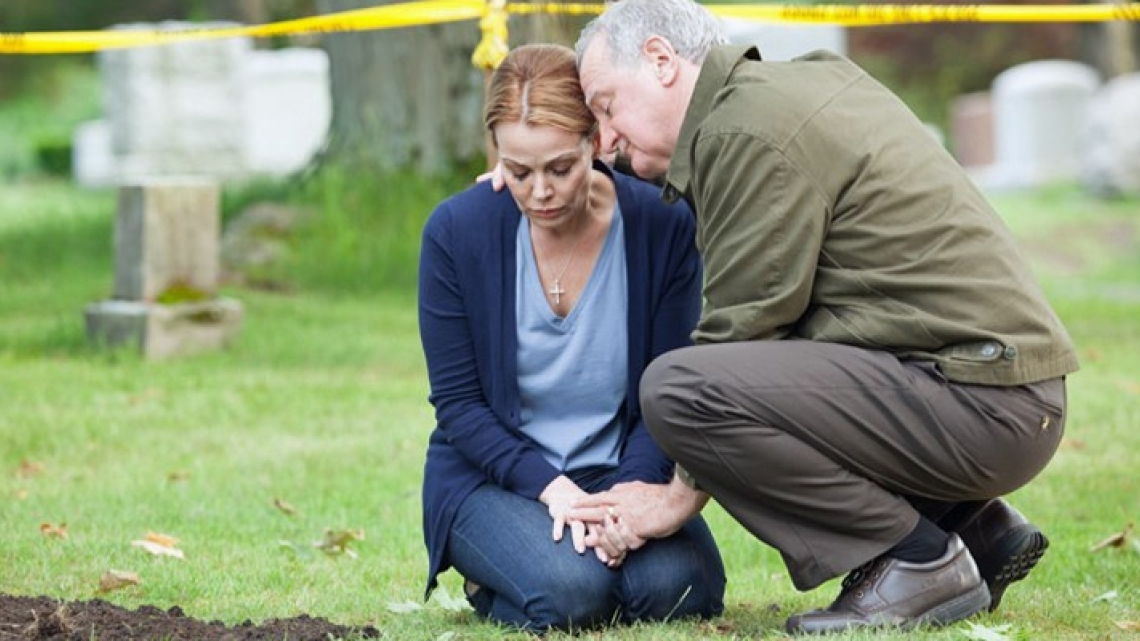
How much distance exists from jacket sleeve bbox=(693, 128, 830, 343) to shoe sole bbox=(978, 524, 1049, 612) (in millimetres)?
852

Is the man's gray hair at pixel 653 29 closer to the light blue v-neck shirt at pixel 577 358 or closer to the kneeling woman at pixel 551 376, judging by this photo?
the kneeling woman at pixel 551 376

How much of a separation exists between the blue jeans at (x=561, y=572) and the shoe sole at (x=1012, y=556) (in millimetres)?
622

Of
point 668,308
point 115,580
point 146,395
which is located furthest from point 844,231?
point 146,395

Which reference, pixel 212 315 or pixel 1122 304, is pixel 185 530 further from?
pixel 1122 304

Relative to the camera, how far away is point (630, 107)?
13.6 feet

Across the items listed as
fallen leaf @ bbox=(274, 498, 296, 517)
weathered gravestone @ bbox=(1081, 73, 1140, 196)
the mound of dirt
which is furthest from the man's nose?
weathered gravestone @ bbox=(1081, 73, 1140, 196)

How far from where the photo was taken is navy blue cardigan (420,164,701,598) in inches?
177

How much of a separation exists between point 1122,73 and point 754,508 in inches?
758

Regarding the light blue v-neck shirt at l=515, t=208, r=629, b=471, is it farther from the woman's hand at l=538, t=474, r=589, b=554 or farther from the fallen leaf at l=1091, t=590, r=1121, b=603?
the fallen leaf at l=1091, t=590, r=1121, b=603

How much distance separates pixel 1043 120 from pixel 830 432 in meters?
19.6

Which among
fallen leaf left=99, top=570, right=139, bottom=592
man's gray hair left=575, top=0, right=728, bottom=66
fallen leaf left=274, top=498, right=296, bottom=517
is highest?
man's gray hair left=575, top=0, right=728, bottom=66

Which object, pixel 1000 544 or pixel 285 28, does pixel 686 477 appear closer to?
pixel 1000 544

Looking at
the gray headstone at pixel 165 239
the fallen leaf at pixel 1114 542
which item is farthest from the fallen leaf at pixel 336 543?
the gray headstone at pixel 165 239

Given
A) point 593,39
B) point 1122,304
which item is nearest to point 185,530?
point 593,39
